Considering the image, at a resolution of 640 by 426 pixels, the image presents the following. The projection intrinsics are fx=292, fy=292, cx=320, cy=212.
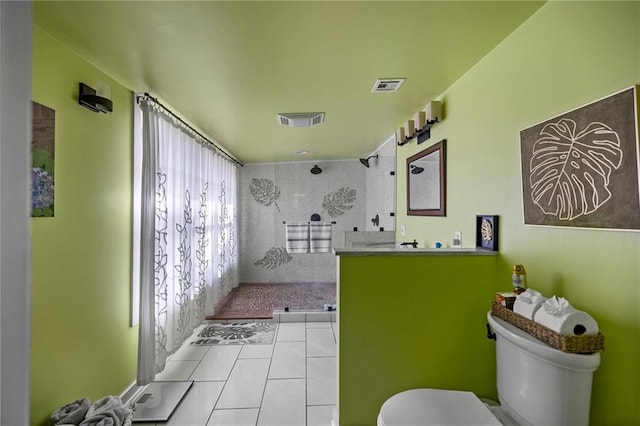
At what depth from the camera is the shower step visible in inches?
138

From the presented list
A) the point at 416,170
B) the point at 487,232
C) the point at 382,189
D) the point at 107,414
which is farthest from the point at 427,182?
the point at 107,414

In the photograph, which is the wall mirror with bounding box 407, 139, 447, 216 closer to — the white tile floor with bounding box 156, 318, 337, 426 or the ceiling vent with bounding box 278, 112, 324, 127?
the ceiling vent with bounding box 278, 112, 324, 127

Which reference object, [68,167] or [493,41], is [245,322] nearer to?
[68,167]

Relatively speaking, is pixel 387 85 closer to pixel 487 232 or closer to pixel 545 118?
pixel 545 118

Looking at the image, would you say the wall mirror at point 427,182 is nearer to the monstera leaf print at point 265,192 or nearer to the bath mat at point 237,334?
the monstera leaf print at point 265,192

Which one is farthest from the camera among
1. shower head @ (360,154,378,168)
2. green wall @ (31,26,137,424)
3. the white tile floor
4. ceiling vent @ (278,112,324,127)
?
shower head @ (360,154,378,168)

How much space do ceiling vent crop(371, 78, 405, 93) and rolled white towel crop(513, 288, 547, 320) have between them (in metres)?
1.45

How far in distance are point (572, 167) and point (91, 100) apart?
241cm

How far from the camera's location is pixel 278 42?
1.49 metres

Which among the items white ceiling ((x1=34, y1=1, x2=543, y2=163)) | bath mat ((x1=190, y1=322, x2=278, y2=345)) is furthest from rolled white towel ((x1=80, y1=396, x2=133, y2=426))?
white ceiling ((x1=34, y1=1, x2=543, y2=163))

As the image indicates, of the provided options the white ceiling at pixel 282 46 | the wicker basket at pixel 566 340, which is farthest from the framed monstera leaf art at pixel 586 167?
the white ceiling at pixel 282 46

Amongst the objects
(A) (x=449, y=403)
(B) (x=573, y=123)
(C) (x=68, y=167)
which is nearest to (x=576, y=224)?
(B) (x=573, y=123)

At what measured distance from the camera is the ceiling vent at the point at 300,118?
2.59 m

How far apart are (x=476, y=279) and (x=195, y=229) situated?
8.30 ft
